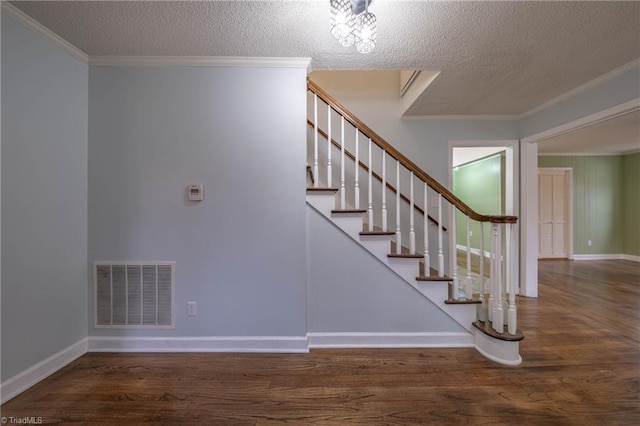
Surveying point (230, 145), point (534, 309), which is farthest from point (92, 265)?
point (534, 309)

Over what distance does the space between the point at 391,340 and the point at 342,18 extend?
2352 mm

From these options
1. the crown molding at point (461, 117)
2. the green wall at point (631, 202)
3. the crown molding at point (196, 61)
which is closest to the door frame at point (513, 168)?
the crown molding at point (461, 117)

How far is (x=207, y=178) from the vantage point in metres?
2.23

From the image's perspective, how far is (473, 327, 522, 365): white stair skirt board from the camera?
204 cm

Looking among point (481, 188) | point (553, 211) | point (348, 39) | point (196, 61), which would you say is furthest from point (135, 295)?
point (553, 211)

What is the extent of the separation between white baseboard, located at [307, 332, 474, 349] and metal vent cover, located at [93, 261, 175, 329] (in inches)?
48.7

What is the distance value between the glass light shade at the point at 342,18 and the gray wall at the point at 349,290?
1.33 meters

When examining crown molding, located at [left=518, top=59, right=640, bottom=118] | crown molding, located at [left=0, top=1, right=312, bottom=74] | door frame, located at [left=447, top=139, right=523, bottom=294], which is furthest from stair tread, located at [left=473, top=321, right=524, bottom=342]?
crown molding, located at [left=0, top=1, right=312, bottom=74]

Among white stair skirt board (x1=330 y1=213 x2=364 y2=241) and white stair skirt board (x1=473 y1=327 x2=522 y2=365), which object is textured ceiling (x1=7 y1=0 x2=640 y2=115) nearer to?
white stair skirt board (x1=330 y1=213 x2=364 y2=241)

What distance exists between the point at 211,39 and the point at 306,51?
2.34 ft

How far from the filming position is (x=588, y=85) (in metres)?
2.69

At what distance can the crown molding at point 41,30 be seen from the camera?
1.67 m

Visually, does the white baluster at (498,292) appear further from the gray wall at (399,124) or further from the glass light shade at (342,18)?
the glass light shade at (342,18)

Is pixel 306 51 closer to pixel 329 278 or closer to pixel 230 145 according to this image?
pixel 230 145
